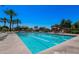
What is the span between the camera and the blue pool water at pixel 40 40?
6.62 metres

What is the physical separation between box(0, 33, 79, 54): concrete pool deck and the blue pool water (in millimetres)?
160

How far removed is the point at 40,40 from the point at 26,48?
2.38 feet

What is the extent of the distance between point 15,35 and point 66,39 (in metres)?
1.76

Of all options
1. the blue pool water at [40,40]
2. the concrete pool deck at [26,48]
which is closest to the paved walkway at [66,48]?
the concrete pool deck at [26,48]

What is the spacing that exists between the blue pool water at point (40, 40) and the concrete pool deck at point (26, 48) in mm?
160

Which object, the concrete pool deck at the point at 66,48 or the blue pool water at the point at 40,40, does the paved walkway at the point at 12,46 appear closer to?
the blue pool water at the point at 40,40

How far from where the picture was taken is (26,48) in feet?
21.7

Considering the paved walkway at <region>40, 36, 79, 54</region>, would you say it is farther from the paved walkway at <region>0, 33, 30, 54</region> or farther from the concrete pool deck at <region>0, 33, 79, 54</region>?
the paved walkway at <region>0, 33, 30, 54</region>

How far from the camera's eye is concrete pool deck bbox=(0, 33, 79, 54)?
248 inches

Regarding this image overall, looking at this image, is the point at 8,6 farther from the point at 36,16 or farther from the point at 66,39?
the point at 66,39

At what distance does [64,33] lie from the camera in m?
7.25

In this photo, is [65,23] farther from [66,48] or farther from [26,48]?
[26,48]
